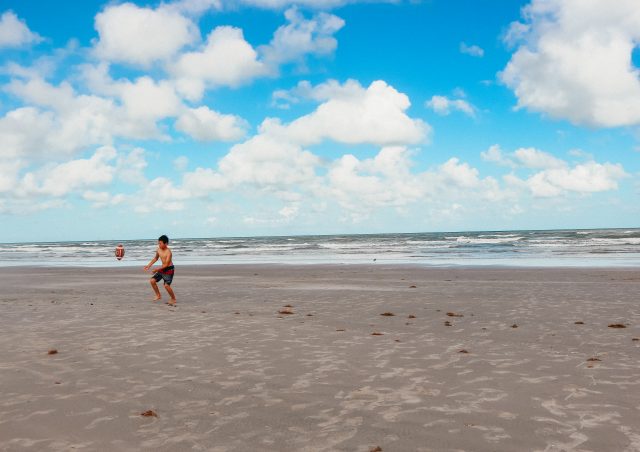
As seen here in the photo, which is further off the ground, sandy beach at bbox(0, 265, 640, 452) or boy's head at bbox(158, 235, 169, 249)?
boy's head at bbox(158, 235, 169, 249)

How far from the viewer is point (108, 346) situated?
8.86m

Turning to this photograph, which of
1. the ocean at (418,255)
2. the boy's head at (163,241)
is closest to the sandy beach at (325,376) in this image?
the boy's head at (163,241)

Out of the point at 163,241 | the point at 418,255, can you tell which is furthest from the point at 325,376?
the point at 418,255

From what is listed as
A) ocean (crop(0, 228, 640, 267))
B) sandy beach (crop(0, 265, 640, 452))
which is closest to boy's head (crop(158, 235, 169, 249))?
sandy beach (crop(0, 265, 640, 452))

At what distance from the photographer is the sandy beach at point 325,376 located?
4.82 m

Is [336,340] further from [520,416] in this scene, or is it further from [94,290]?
[94,290]

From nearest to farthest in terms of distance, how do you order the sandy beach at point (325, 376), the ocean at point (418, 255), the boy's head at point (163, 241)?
the sandy beach at point (325, 376) < the boy's head at point (163, 241) < the ocean at point (418, 255)

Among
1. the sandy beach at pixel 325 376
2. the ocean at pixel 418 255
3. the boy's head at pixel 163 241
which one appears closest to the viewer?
the sandy beach at pixel 325 376

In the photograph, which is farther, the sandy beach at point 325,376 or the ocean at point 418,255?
the ocean at point 418,255

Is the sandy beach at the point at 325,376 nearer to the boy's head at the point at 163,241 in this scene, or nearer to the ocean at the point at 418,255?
the boy's head at the point at 163,241

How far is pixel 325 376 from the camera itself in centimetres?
686

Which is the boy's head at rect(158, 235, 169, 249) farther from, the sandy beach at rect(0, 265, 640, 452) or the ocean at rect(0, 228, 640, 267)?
the ocean at rect(0, 228, 640, 267)

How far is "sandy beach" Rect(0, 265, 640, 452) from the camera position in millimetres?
4820

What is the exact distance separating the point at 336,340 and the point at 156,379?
3539mm
